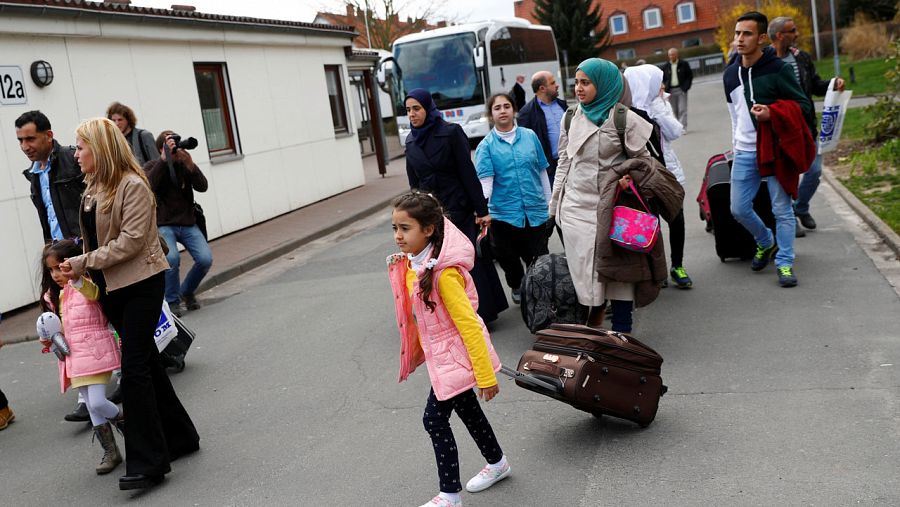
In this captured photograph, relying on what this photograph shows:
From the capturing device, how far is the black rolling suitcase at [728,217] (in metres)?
8.20

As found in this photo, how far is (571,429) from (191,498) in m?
1.99

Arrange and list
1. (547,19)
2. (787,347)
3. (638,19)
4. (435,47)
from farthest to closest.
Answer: (638,19)
(547,19)
(435,47)
(787,347)

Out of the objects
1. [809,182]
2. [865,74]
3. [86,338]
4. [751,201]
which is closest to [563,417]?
[86,338]

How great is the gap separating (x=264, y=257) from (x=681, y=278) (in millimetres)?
6130

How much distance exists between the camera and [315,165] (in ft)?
57.4

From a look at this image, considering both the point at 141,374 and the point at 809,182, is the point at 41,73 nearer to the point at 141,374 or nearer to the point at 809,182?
the point at 141,374

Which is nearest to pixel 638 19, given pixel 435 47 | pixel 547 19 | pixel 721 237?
pixel 547 19

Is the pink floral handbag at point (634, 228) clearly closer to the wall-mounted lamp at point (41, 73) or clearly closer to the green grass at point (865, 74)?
the wall-mounted lamp at point (41, 73)

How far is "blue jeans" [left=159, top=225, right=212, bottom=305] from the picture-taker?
8.66m

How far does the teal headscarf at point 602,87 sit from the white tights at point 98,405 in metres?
3.34

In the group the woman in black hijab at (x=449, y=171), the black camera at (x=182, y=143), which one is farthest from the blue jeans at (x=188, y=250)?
the woman in black hijab at (x=449, y=171)

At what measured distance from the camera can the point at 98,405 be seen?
5105 millimetres

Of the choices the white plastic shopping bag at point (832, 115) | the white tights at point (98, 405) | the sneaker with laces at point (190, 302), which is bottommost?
the sneaker with laces at point (190, 302)

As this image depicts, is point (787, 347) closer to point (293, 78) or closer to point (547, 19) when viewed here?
point (293, 78)
